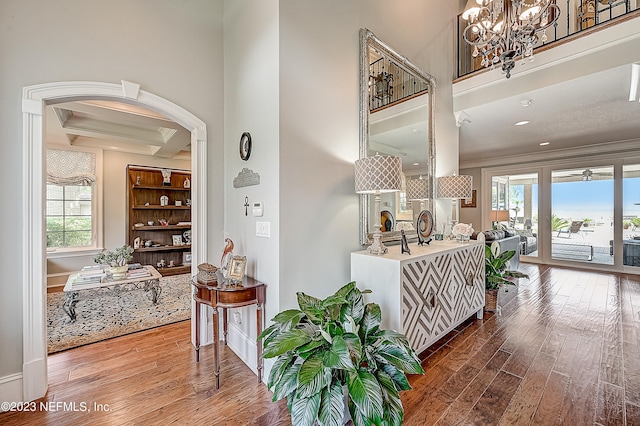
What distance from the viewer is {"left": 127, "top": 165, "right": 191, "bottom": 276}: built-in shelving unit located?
5.75m

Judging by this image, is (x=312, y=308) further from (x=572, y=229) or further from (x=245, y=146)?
(x=572, y=229)

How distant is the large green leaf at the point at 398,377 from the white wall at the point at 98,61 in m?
2.04

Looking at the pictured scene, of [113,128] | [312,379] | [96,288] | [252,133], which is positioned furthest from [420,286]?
[113,128]

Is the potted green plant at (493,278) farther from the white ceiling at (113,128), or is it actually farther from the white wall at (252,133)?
the white ceiling at (113,128)

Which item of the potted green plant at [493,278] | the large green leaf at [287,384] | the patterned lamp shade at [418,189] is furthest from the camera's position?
the potted green plant at [493,278]

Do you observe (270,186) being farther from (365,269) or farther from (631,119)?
(631,119)

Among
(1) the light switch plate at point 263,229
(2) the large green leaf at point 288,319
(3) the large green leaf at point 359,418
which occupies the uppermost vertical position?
(1) the light switch plate at point 263,229

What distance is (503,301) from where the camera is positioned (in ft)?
12.7

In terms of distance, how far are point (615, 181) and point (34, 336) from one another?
952cm

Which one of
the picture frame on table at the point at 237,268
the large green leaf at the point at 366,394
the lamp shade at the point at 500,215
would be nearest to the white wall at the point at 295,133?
the picture frame on table at the point at 237,268

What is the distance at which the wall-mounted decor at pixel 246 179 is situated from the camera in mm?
2281

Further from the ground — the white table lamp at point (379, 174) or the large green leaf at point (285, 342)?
the white table lamp at point (379, 174)

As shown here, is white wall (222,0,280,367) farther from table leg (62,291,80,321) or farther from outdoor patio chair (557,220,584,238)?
outdoor patio chair (557,220,584,238)

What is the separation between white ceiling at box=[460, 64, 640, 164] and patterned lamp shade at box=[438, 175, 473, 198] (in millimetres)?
1335
